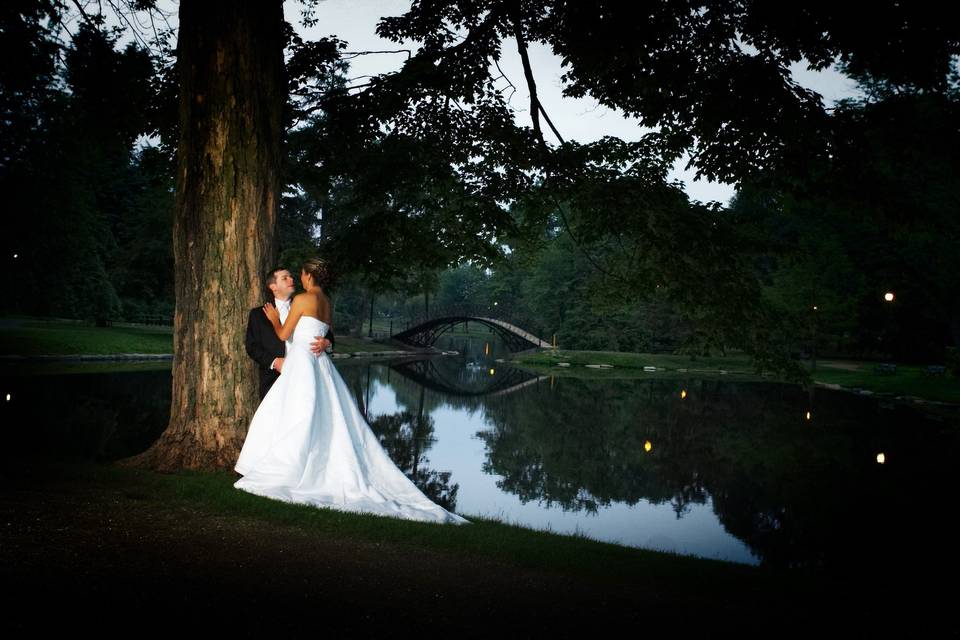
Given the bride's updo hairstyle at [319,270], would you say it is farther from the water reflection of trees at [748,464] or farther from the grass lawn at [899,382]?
the grass lawn at [899,382]

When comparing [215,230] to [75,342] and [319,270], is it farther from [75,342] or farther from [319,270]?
[75,342]

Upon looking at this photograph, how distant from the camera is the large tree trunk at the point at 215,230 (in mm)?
6777

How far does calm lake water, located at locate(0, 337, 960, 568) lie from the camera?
10.3 m

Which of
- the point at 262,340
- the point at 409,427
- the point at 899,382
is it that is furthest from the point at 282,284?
the point at 899,382

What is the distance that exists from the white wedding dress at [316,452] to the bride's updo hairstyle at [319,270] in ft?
1.39

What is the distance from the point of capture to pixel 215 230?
679 cm

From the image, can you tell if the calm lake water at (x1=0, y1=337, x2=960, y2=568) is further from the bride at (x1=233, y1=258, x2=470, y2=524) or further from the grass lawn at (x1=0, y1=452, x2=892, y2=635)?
the grass lawn at (x1=0, y1=452, x2=892, y2=635)

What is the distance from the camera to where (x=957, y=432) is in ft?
64.3

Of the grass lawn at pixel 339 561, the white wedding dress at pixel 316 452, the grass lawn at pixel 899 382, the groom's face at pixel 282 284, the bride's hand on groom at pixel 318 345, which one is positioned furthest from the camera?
the grass lawn at pixel 899 382

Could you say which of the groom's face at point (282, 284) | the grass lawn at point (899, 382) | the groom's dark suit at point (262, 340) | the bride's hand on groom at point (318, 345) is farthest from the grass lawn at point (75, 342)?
the grass lawn at point (899, 382)

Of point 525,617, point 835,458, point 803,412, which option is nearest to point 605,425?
point 835,458

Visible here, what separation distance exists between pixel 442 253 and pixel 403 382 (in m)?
18.1

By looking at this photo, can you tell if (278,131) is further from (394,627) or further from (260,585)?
(394,627)

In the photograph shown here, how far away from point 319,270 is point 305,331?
662mm
